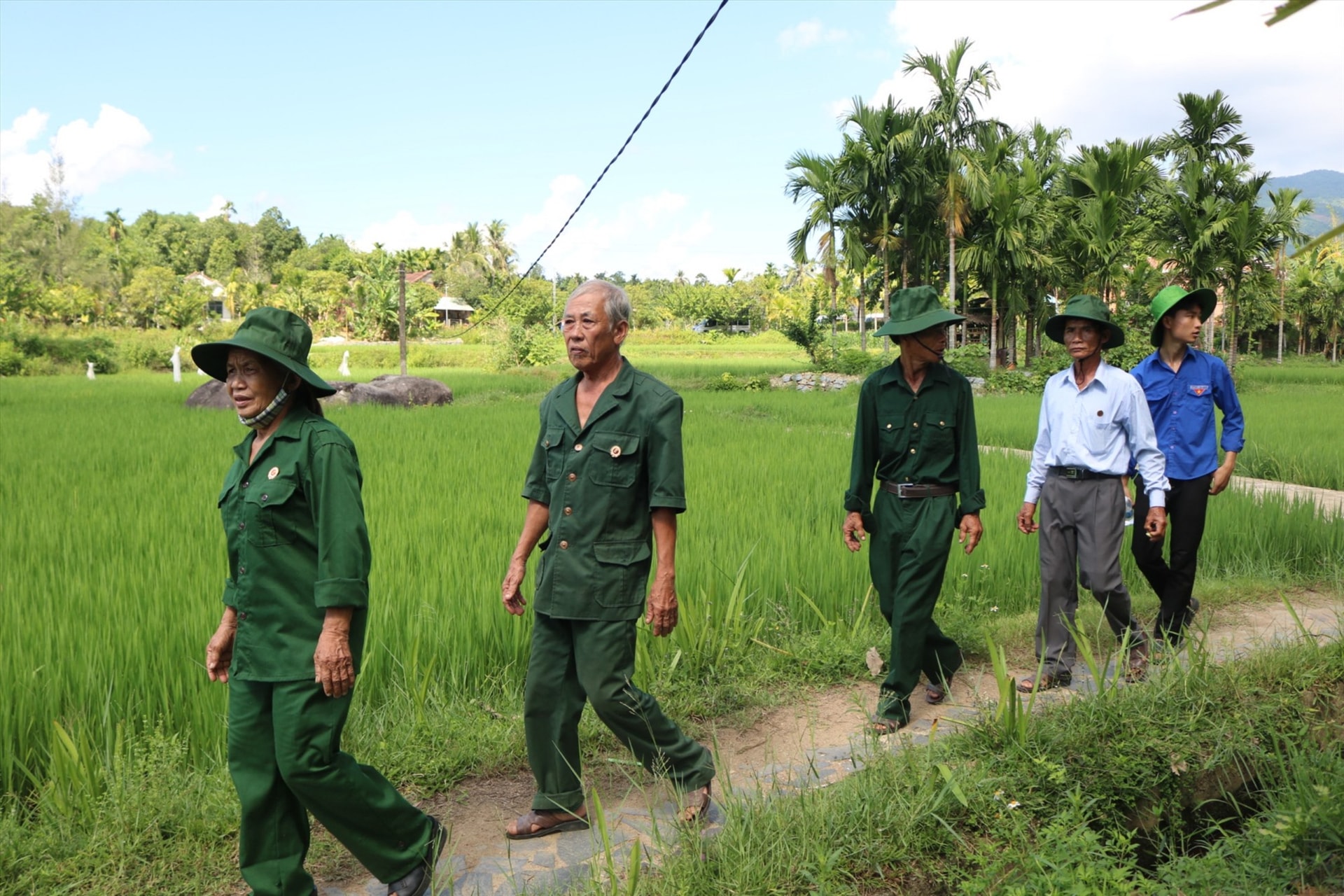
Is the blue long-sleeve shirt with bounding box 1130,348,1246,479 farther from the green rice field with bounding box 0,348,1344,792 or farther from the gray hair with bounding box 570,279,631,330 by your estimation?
the gray hair with bounding box 570,279,631,330

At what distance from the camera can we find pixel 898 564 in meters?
3.76

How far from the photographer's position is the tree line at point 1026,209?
25391 mm

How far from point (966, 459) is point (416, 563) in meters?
2.96

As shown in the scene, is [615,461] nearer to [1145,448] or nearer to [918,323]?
[918,323]

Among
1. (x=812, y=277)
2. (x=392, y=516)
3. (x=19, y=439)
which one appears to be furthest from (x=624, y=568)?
(x=812, y=277)

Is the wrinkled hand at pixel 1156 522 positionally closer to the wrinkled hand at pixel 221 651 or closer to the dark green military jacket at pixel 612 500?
the dark green military jacket at pixel 612 500

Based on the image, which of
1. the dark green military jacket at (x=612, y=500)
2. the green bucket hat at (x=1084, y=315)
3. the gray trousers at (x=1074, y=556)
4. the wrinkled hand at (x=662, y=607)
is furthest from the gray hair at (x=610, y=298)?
the gray trousers at (x=1074, y=556)

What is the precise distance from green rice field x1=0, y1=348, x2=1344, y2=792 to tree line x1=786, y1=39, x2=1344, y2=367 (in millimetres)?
14750

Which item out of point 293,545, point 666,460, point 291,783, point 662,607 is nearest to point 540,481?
point 666,460

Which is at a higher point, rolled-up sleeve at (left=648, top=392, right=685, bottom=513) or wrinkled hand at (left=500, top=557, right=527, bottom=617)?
rolled-up sleeve at (left=648, top=392, right=685, bottom=513)

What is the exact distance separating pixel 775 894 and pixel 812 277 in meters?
59.3

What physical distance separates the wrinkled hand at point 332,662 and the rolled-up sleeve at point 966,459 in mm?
2296

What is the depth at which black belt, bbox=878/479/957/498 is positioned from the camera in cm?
369

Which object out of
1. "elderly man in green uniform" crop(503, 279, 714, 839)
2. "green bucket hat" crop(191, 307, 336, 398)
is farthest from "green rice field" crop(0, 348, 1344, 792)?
"green bucket hat" crop(191, 307, 336, 398)
